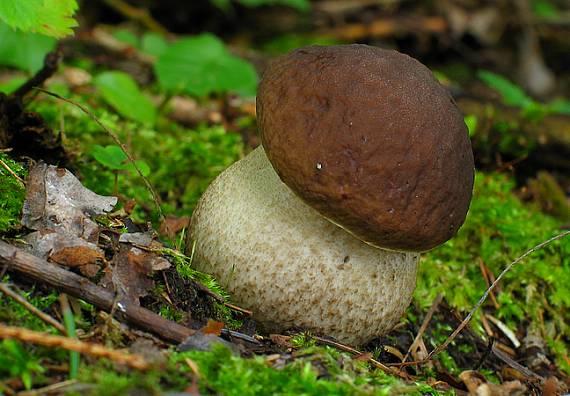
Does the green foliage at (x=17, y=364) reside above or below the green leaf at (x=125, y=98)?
below

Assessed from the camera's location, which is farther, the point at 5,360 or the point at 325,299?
the point at 325,299

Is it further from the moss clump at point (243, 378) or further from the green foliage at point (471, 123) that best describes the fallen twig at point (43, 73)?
the green foliage at point (471, 123)

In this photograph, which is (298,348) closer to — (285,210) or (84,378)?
(285,210)

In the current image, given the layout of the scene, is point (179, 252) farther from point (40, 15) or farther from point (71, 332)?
point (40, 15)

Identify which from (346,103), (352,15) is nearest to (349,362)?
(346,103)

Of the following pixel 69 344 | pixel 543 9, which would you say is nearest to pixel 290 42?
pixel 543 9

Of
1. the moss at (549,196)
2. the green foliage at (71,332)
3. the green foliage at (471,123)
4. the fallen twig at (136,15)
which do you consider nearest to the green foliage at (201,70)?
the green foliage at (471,123)

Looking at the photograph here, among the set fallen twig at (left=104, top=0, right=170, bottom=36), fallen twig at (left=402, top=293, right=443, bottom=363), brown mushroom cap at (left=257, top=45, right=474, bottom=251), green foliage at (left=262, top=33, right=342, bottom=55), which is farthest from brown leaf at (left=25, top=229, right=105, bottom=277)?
green foliage at (left=262, top=33, right=342, bottom=55)
